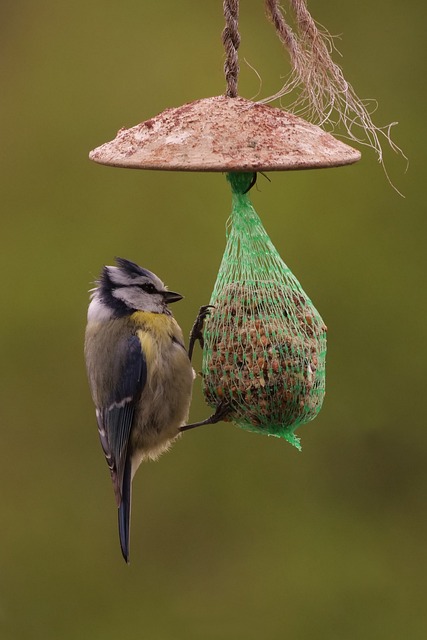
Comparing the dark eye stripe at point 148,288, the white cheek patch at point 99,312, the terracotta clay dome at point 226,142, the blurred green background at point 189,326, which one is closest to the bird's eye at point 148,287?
the dark eye stripe at point 148,288

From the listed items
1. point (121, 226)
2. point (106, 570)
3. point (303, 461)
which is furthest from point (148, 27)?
point (106, 570)

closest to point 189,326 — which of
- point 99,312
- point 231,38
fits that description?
point 99,312

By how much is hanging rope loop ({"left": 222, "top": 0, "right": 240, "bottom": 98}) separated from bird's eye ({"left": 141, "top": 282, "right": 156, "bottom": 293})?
60 centimetres

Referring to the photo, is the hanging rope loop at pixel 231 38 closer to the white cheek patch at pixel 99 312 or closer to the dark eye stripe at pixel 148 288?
the dark eye stripe at pixel 148 288

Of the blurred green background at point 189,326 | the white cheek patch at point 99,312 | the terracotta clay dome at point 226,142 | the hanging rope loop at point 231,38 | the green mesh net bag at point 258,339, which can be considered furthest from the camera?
the blurred green background at point 189,326

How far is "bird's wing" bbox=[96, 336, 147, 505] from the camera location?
3045 mm

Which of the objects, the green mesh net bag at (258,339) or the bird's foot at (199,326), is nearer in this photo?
the green mesh net bag at (258,339)

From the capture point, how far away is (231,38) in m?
2.60

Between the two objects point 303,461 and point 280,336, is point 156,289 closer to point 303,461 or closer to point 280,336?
point 280,336

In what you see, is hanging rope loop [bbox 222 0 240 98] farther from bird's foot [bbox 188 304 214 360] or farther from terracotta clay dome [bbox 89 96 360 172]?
bird's foot [bbox 188 304 214 360]

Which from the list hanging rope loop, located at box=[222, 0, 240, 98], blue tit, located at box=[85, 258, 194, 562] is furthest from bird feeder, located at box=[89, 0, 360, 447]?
blue tit, located at box=[85, 258, 194, 562]

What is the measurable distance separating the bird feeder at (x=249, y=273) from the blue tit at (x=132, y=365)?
13 cm

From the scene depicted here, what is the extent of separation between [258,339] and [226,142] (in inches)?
22.6

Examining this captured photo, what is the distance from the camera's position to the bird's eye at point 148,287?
3024 mm
